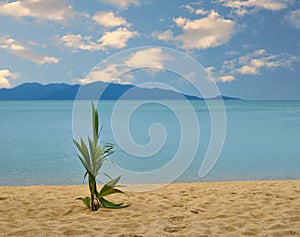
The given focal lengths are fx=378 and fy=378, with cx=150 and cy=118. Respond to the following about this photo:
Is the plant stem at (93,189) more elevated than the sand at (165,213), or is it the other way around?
the plant stem at (93,189)

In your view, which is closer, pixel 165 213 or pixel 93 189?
pixel 165 213

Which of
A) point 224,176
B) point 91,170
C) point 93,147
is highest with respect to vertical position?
point 93,147

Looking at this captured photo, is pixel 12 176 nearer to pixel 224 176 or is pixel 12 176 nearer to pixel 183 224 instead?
pixel 224 176

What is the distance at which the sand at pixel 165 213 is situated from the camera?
3.47m

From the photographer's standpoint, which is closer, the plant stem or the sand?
the sand

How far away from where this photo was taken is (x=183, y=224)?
3744mm

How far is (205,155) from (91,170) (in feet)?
27.9

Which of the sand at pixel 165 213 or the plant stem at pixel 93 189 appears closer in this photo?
the sand at pixel 165 213

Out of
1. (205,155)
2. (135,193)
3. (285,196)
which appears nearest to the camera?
(285,196)

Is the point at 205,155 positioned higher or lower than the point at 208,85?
lower

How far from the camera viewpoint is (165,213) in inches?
168

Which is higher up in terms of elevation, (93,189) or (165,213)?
(93,189)

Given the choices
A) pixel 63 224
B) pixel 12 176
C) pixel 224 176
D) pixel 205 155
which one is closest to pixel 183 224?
pixel 63 224

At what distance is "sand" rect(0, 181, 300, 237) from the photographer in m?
3.47
